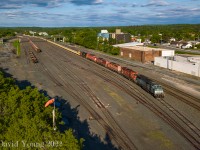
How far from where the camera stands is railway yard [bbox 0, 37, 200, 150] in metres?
28.0

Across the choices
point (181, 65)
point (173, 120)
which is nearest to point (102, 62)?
point (181, 65)

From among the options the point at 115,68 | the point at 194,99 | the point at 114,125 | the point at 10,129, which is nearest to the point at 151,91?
the point at 194,99

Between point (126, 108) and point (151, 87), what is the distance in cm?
705

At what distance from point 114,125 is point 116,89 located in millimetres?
17000

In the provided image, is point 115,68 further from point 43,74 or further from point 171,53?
point 171,53

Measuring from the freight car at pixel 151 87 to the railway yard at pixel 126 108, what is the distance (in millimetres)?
891

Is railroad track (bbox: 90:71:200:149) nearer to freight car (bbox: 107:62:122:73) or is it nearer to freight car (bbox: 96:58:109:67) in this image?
freight car (bbox: 107:62:122:73)

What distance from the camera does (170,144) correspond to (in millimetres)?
27188

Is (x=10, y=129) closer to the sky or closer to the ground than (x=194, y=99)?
closer to the sky

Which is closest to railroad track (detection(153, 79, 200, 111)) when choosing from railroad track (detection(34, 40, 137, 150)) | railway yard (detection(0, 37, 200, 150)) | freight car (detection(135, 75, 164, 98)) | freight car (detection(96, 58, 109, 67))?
railway yard (detection(0, 37, 200, 150))

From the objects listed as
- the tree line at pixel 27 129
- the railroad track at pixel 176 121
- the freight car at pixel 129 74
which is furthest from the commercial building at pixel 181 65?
the tree line at pixel 27 129

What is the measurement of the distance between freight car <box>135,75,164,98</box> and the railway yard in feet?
2.92

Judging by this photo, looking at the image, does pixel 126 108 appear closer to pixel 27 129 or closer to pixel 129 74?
pixel 129 74

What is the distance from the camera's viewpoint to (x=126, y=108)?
37969mm
